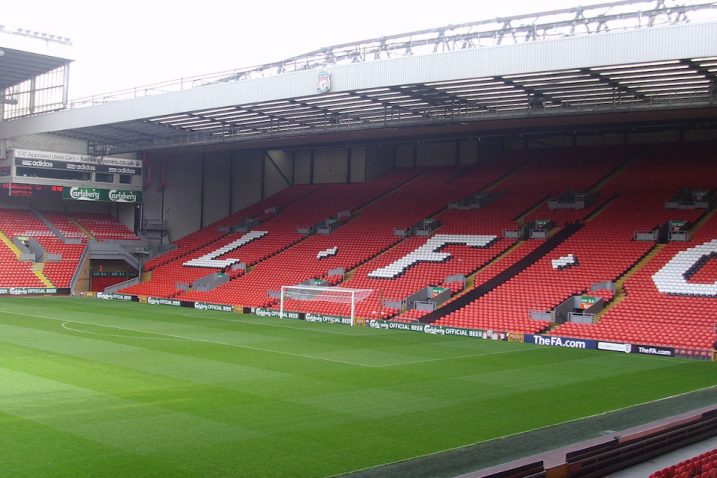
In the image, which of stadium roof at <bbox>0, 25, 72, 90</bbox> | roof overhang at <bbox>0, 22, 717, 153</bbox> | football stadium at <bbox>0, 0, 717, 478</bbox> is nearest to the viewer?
football stadium at <bbox>0, 0, 717, 478</bbox>

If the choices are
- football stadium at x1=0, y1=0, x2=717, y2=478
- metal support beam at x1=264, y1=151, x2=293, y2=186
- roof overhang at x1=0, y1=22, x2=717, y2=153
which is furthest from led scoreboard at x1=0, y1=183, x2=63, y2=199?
metal support beam at x1=264, y1=151, x2=293, y2=186

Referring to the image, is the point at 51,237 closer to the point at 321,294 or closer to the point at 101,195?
the point at 101,195

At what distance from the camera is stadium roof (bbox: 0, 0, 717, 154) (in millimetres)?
24312

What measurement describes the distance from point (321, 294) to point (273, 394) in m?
19.6

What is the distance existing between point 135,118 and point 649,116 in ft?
77.5

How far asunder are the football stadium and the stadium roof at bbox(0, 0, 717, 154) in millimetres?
115

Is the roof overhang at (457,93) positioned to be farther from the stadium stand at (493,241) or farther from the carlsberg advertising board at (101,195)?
the stadium stand at (493,241)

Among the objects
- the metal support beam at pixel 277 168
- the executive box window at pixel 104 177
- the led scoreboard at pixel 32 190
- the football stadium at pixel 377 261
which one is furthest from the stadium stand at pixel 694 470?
the metal support beam at pixel 277 168

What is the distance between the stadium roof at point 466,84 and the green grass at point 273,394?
924cm

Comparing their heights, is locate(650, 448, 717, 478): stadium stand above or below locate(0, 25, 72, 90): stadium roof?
below

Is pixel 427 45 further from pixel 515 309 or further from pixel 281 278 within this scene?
pixel 281 278

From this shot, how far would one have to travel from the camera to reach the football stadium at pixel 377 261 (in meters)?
12.5

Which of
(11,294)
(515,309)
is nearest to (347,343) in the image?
(515,309)

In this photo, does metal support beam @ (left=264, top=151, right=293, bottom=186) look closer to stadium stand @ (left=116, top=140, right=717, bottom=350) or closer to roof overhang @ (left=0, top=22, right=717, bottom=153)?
stadium stand @ (left=116, top=140, right=717, bottom=350)
